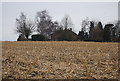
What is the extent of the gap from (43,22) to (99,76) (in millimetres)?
27442

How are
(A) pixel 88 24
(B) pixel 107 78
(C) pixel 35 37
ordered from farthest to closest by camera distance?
(A) pixel 88 24 < (C) pixel 35 37 < (B) pixel 107 78

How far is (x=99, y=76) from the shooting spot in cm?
529

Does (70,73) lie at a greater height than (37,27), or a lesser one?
lesser

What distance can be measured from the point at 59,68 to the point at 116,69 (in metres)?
2.22

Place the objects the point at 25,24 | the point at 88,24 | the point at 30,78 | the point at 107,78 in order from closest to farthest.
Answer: the point at 30,78
the point at 107,78
the point at 25,24
the point at 88,24

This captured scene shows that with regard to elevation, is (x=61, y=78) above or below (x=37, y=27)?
below

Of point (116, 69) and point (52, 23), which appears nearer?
point (116, 69)

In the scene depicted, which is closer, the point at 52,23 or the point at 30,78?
the point at 30,78

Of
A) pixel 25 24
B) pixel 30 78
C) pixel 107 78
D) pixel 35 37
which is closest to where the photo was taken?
pixel 30 78

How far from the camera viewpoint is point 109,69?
6035 mm

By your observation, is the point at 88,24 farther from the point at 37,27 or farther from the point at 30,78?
the point at 30,78

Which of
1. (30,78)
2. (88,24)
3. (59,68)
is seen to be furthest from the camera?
(88,24)

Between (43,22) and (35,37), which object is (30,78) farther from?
(43,22)

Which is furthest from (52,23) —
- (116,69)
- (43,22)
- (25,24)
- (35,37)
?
(116,69)
